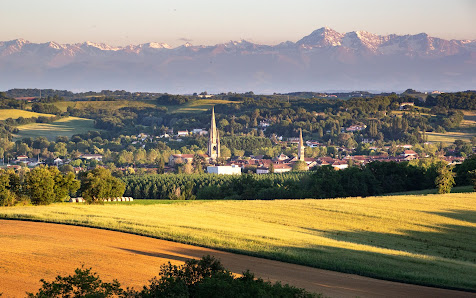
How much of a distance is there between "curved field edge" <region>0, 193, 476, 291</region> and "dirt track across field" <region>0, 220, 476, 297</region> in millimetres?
987

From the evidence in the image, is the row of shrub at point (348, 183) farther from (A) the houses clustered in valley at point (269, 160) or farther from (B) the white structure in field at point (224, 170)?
(B) the white structure in field at point (224, 170)

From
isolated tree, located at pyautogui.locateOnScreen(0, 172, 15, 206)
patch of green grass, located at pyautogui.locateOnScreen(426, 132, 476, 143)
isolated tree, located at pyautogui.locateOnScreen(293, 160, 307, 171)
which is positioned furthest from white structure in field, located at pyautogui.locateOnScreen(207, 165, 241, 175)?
isolated tree, located at pyautogui.locateOnScreen(0, 172, 15, 206)

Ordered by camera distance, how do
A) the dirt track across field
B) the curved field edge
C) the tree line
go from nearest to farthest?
the dirt track across field < the curved field edge < the tree line

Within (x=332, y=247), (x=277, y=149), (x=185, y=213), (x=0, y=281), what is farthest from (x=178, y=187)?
(x=277, y=149)

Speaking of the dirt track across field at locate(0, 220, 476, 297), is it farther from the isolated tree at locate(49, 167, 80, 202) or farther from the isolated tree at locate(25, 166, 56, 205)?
the isolated tree at locate(49, 167, 80, 202)

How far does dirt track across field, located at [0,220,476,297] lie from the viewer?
69.8 ft

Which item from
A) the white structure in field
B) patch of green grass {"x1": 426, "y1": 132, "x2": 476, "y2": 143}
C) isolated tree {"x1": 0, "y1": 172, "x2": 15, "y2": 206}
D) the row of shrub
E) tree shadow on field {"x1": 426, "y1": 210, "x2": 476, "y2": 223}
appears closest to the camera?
tree shadow on field {"x1": 426, "y1": 210, "x2": 476, "y2": 223}

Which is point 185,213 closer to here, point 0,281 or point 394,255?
point 394,255

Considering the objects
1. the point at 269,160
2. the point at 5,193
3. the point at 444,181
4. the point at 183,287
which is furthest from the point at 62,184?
the point at 269,160

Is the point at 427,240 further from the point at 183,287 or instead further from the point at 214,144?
the point at 214,144

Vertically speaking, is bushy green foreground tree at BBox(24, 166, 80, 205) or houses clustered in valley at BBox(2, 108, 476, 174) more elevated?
bushy green foreground tree at BBox(24, 166, 80, 205)

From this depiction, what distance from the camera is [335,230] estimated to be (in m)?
35.0

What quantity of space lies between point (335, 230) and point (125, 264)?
47.9 feet

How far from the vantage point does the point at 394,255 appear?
90.2 feet
